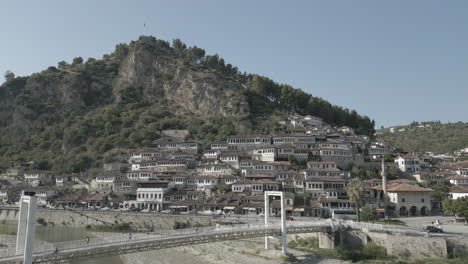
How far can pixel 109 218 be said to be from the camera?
182ft

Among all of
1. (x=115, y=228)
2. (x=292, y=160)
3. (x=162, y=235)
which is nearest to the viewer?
(x=162, y=235)

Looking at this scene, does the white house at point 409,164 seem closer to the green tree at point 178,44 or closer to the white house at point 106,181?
the white house at point 106,181

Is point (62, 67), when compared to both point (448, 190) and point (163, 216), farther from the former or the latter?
point (448, 190)

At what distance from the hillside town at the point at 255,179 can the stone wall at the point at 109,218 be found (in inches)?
121

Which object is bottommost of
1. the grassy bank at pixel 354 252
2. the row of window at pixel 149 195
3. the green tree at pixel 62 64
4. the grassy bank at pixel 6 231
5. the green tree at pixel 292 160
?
the grassy bank at pixel 6 231

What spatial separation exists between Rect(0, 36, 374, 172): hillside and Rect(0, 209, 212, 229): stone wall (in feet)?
75.4

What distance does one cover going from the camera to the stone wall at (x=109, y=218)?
50.7 meters

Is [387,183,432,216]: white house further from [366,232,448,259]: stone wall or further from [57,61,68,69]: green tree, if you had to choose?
[57,61,68,69]: green tree

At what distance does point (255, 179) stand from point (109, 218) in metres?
24.5

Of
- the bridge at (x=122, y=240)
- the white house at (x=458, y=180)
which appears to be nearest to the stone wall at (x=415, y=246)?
the bridge at (x=122, y=240)

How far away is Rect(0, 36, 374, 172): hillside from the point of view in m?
91.4

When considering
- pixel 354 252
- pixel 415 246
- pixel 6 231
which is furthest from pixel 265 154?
pixel 6 231

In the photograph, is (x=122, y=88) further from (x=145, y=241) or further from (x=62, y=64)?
(x=145, y=241)

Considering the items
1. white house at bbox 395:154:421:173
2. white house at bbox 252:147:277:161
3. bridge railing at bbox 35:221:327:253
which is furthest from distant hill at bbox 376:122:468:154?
bridge railing at bbox 35:221:327:253
